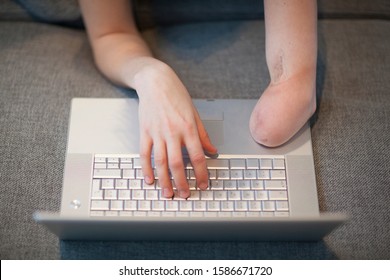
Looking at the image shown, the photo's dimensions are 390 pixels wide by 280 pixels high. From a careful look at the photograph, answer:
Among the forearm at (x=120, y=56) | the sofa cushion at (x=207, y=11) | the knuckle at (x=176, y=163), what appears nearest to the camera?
the knuckle at (x=176, y=163)

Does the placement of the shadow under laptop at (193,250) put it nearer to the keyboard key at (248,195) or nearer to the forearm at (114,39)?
the keyboard key at (248,195)

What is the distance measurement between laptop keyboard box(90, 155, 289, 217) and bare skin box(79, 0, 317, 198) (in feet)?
0.07

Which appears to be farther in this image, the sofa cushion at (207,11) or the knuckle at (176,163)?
the sofa cushion at (207,11)

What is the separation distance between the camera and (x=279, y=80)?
0.86 m

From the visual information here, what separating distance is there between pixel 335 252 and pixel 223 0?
0.59m

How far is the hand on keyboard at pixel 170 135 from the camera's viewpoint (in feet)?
2.50

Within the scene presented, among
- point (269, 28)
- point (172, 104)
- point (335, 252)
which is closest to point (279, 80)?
point (269, 28)

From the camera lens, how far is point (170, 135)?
76cm

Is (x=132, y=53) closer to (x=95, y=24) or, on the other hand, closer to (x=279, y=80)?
(x=95, y=24)

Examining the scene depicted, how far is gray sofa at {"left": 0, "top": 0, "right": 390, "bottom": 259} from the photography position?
2.65ft

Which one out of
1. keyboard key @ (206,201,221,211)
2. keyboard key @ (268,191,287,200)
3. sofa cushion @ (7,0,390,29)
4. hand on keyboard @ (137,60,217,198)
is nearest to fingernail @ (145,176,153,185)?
hand on keyboard @ (137,60,217,198)

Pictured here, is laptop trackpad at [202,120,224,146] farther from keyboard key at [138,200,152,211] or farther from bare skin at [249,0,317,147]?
keyboard key at [138,200,152,211]

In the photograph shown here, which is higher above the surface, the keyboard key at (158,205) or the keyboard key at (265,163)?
the keyboard key at (265,163)

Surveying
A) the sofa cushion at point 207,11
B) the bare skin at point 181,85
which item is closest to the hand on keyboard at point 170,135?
the bare skin at point 181,85
